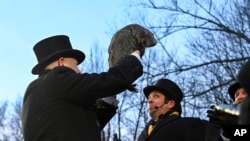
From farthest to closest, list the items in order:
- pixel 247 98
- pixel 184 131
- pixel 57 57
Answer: pixel 184 131 → pixel 57 57 → pixel 247 98

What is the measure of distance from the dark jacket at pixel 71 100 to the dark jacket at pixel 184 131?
57.0 inches

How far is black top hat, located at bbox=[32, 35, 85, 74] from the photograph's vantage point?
3.47 m

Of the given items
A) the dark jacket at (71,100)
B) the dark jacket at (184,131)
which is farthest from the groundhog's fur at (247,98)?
the dark jacket at (184,131)

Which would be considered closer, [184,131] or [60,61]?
[60,61]

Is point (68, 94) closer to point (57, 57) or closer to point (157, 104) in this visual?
point (57, 57)

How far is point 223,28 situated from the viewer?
17.0 metres

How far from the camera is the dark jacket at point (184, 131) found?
453 centimetres

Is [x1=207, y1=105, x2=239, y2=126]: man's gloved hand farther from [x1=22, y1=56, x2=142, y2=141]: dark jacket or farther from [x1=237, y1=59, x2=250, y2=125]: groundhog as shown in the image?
[x1=22, y1=56, x2=142, y2=141]: dark jacket

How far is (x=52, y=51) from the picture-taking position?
3551 mm

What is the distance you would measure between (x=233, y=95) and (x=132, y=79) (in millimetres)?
2491

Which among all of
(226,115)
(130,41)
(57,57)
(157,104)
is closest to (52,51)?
(57,57)

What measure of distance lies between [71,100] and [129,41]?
581 millimetres

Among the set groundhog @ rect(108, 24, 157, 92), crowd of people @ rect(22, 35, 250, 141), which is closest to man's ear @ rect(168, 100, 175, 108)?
crowd of people @ rect(22, 35, 250, 141)

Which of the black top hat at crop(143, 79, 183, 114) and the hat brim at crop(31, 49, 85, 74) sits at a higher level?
the black top hat at crop(143, 79, 183, 114)
